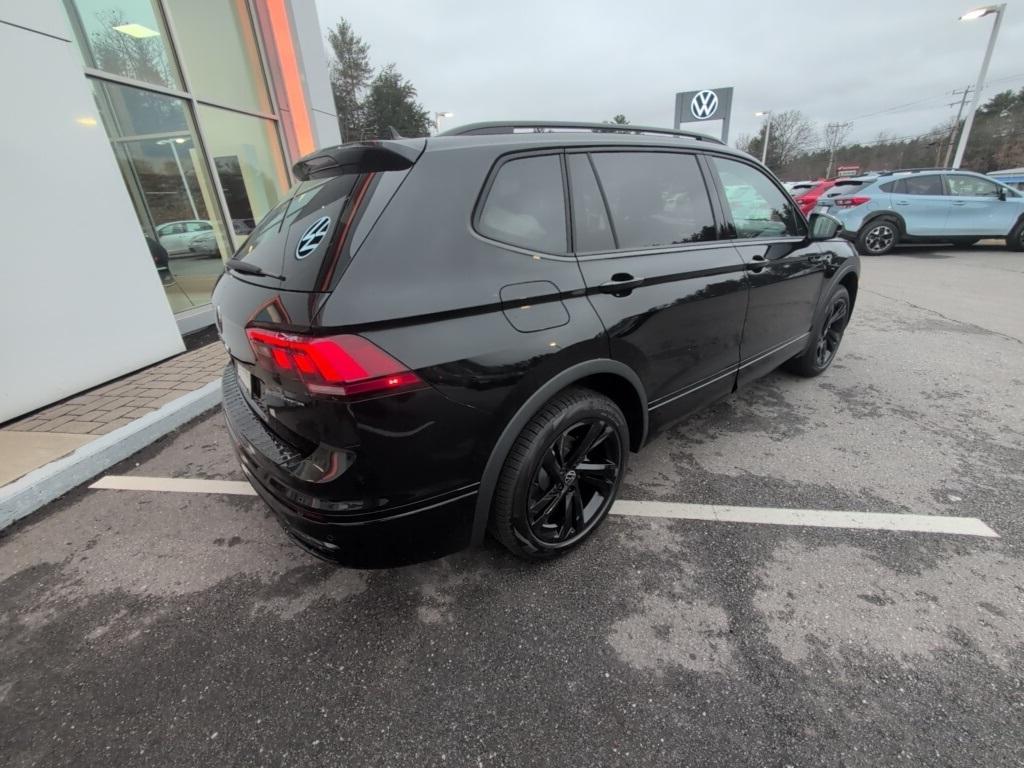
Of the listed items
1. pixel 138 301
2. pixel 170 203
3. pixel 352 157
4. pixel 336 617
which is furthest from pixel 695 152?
pixel 170 203

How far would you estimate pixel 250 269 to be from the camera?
1907 mm

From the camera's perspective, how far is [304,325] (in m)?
1.48

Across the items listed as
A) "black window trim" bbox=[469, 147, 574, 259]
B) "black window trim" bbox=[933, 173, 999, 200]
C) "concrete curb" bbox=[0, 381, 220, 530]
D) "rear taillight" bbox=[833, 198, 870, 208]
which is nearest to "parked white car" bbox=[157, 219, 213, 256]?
"concrete curb" bbox=[0, 381, 220, 530]

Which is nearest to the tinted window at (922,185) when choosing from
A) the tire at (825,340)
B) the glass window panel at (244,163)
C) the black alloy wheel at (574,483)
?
the tire at (825,340)

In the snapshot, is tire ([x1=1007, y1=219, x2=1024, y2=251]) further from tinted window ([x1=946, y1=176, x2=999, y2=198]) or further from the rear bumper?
the rear bumper

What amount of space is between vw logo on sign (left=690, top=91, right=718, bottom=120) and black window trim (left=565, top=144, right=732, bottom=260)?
14019mm

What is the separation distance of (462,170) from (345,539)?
53.2 inches

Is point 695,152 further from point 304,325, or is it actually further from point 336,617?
point 336,617

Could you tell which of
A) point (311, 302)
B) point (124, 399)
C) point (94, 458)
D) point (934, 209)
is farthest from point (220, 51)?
point (934, 209)

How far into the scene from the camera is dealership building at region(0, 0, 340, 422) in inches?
145

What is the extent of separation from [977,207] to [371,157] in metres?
14.1

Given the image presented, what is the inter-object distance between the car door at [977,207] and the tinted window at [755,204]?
10599 millimetres

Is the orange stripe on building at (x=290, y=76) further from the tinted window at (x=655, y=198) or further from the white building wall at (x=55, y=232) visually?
the tinted window at (x=655, y=198)

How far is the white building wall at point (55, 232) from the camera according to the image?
3.61 m
